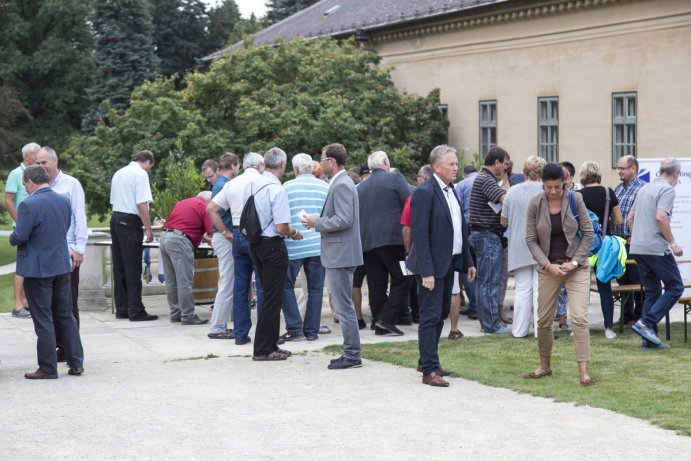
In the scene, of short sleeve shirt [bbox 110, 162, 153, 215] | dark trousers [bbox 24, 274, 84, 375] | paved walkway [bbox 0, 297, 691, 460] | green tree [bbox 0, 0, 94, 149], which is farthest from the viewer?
green tree [bbox 0, 0, 94, 149]

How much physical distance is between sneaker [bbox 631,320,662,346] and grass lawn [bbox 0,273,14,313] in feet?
31.4

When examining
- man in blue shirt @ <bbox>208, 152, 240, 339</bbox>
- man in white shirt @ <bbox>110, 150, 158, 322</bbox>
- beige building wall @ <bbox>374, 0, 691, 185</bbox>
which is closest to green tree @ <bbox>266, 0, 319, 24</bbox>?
beige building wall @ <bbox>374, 0, 691, 185</bbox>

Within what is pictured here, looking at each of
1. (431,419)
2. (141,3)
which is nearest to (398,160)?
(431,419)

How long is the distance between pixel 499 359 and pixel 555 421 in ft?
9.52

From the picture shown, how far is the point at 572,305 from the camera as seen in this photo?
10.6m

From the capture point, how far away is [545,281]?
423 inches

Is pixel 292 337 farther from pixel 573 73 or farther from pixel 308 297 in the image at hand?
pixel 573 73

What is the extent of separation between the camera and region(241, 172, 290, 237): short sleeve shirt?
12.0 metres

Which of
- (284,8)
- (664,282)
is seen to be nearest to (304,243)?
(664,282)

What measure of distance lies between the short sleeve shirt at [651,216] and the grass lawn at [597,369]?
1.05m

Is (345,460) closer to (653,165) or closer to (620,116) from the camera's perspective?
→ (653,165)

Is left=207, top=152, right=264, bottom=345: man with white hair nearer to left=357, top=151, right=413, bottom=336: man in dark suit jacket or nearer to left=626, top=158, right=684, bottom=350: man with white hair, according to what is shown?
left=357, top=151, right=413, bottom=336: man in dark suit jacket

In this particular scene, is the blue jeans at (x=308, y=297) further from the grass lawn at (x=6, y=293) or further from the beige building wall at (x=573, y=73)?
the beige building wall at (x=573, y=73)

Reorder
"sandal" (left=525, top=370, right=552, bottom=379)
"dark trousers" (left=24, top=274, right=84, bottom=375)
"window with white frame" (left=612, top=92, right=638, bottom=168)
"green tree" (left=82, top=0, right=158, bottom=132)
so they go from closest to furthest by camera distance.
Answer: "sandal" (left=525, top=370, right=552, bottom=379)
"dark trousers" (left=24, top=274, right=84, bottom=375)
"window with white frame" (left=612, top=92, right=638, bottom=168)
"green tree" (left=82, top=0, right=158, bottom=132)
